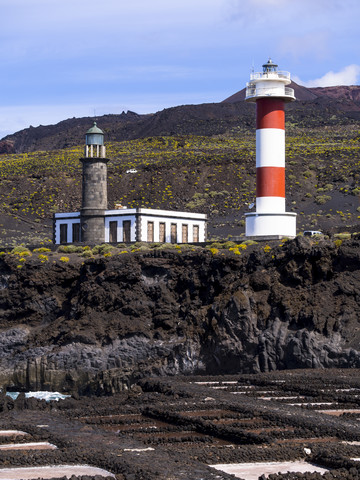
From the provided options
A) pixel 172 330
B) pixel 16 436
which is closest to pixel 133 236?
pixel 172 330

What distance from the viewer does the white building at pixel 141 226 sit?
48.1 metres

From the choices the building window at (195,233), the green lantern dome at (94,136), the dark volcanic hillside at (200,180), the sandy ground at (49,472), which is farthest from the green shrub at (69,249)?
the sandy ground at (49,472)

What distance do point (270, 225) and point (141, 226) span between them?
912 centimetres

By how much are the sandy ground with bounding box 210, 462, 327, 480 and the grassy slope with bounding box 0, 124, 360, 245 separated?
1970 inches

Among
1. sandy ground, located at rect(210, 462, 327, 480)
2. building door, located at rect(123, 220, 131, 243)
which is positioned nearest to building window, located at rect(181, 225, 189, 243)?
building door, located at rect(123, 220, 131, 243)

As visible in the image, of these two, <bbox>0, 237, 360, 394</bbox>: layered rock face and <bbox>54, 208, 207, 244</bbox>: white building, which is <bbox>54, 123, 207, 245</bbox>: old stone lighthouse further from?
<bbox>0, 237, 360, 394</bbox>: layered rock face

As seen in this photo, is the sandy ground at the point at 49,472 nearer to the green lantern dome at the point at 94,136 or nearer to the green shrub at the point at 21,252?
the green shrub at the point at 21,252

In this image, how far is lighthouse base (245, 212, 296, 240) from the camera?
41.2 m

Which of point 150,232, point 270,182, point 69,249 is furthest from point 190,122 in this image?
point 270,182

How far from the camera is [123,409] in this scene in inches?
808

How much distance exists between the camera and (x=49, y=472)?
45.9ft

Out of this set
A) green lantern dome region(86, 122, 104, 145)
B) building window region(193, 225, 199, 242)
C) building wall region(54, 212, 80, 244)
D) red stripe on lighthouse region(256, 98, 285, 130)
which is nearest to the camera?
red stripe on lighthouse region(256, 98, 285, 130)

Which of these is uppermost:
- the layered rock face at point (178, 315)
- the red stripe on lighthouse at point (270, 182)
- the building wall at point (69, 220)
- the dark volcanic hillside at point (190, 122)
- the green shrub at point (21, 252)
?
the dark volcanic hillside at point (190, 122)

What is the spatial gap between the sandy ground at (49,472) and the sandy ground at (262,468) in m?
1.90
